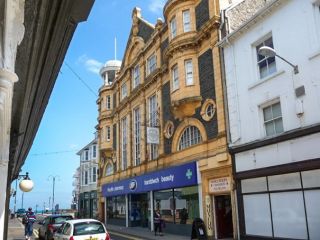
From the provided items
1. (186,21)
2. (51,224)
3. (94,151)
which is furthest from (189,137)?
(94,151)

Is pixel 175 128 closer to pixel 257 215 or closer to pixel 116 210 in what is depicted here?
pixel 257 215

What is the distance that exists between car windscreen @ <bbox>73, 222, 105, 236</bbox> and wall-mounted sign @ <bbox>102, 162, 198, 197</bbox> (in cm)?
903

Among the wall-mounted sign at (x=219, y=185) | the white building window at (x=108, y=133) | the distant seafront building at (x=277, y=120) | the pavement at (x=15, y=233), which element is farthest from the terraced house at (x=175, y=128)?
the pavement at (x=15, y=233)

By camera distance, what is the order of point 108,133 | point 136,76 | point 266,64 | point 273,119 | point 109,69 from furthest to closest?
point 109,69 < point 108,133 < point 136,76 < point 266,64 < point 273,119

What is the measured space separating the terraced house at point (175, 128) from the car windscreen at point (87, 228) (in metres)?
7.63

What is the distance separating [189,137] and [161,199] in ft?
17.9

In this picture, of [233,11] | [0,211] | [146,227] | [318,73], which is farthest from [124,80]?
[0,211]

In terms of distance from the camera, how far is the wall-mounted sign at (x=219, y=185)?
63.1ft

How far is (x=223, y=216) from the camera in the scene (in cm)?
2041

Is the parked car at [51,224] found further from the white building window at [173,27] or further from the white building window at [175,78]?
the white building window at [173,27]

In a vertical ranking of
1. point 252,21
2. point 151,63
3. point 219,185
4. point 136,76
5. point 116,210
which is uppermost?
point 136,76

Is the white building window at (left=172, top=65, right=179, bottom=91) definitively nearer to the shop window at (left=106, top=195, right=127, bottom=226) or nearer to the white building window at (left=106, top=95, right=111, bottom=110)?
the shop window at (left=106, top=195, right=127, bottom=226)

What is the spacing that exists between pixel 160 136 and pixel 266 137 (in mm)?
11721

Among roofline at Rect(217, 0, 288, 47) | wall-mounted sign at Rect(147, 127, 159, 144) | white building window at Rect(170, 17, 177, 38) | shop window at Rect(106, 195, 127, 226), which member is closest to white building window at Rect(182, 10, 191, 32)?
white building window at Rect(170, 17, 177, 38)
